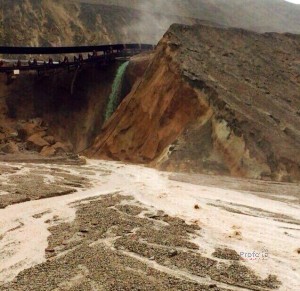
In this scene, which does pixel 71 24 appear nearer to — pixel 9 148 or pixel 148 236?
pixel 9 148

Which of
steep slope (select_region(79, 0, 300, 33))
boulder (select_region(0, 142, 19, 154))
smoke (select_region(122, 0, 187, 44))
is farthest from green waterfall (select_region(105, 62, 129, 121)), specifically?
steep slope (select_region(79, 0, 300, 33))

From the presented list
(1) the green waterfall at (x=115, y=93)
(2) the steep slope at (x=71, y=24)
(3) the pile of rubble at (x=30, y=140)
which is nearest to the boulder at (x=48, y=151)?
(3) the pile of rubble at (x=30, y=140)

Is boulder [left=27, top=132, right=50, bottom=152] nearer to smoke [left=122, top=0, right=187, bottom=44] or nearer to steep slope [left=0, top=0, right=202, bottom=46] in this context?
steep slope [left=0, top=0, right=202, bottom=46]

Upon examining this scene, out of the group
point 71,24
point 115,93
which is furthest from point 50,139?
point 71,24

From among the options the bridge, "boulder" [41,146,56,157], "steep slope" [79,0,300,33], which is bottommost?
"boulder" [41,146,56,157]

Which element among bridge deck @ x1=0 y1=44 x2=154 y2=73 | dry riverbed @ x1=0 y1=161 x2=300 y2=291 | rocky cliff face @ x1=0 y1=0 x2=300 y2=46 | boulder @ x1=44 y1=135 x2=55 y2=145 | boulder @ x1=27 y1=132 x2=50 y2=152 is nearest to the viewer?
dry riverbed @ x1=0 y1=161 x2=300 y2=291
